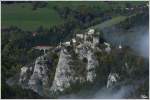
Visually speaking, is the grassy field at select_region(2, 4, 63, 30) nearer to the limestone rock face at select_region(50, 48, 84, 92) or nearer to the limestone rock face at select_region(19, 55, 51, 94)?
the limestone rock face at select_region(19, 55, 51, 94)

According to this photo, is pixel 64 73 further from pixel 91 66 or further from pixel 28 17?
pixel 28 17

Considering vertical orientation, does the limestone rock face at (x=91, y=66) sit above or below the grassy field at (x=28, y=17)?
below

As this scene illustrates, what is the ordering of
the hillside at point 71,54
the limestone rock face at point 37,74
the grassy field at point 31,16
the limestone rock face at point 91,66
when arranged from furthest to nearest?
the grassy field at point 31,16 → the limestone rock face at point 37,74 → the limestone rock face at point 91,66 → the hillside at point 71,54

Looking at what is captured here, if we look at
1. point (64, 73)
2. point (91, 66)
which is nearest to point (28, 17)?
point (64, 73)

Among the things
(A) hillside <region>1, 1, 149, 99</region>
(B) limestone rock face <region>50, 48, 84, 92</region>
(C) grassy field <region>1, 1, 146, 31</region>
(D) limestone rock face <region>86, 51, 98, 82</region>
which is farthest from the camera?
(C) grassy field <region>1, 1, 146, 31</region>

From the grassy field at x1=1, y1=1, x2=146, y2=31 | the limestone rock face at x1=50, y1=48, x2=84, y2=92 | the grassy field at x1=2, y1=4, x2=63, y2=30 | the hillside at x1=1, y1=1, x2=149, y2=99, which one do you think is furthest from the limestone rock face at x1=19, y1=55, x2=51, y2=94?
the grassy field at x1=2, y1=4, x2=63, y2=30

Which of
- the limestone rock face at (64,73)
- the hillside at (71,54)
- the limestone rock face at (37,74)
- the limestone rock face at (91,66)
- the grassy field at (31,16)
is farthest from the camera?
the grassy field at (31,16)

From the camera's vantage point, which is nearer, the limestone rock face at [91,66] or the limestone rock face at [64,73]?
the limestone rock face at [91,66]

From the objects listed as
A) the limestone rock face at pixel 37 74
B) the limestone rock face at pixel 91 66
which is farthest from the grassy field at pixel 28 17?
the limestone rock face at pixel 91 66

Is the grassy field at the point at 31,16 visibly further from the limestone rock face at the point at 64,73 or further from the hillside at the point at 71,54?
the limestone rock face at the point at 64,73

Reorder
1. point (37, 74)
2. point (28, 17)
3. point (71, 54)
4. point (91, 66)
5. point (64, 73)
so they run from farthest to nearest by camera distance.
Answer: point (28, 17) < point (37, 74) < point (71, 54) < point (64, 73) < point (91, 66)

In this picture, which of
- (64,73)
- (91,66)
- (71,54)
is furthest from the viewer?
(71,54)

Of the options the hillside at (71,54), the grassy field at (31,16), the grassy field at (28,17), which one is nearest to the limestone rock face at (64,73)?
the hillside at (71,54)
